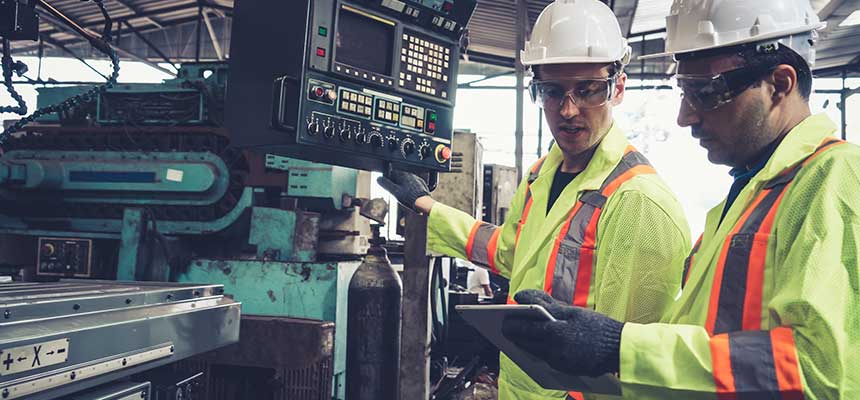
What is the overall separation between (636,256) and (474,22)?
248 inches

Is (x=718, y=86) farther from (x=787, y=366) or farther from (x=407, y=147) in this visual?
(x=407, y=147)

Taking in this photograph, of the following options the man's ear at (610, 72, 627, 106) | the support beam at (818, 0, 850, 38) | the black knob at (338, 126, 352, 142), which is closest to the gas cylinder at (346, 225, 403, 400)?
the black knob at (338, 126, 352, 142)

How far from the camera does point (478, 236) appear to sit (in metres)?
1.87

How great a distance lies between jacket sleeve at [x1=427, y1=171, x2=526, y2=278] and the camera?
1833 mm

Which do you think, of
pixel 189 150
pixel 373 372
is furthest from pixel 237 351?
pixel 189 150

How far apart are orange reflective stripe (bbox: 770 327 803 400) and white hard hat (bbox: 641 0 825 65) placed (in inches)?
19.4

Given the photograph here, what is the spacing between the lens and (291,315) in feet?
8.71

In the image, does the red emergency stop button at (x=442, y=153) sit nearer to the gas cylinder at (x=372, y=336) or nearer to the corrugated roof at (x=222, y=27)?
the gas cylinder at (x=372, y=336)

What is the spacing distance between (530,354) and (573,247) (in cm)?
49

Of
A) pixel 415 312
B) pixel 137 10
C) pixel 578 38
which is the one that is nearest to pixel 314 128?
pixel 578 38

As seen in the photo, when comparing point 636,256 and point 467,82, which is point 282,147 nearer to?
point 636,256

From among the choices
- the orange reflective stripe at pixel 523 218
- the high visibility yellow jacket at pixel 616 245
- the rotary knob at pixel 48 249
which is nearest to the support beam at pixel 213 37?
the rotary knob at pixel 48 249

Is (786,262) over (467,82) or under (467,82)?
under

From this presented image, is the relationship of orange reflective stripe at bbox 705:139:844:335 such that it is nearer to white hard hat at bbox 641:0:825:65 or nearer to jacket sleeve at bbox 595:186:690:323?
white hard hat at bbox 641:0:825:65
